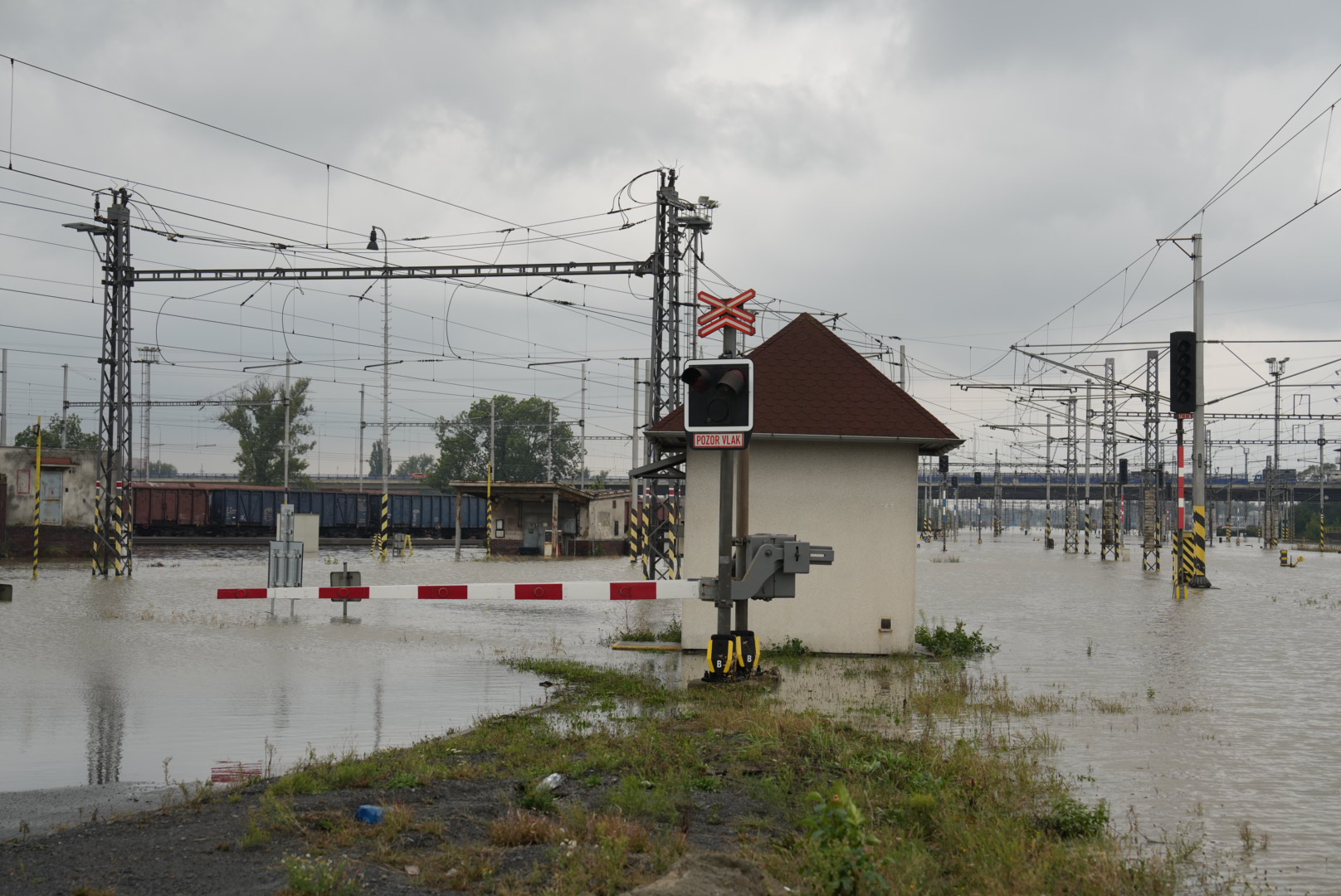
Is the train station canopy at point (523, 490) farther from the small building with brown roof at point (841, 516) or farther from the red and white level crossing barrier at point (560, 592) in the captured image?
the red and white level crossing barrier at point (560, 592)

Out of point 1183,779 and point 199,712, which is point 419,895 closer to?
point 1183,779

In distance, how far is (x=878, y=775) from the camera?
750cm

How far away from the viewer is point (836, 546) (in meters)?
15.8

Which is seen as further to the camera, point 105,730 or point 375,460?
point 375,460

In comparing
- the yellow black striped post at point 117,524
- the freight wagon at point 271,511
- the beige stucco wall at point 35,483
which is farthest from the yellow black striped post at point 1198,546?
the freight wagon at point 271,511

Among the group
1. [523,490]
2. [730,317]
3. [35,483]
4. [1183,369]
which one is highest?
[1183,369]

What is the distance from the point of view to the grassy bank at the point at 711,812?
531 centimetres

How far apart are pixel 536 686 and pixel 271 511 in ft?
184

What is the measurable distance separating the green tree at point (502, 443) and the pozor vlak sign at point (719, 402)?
109546 mm

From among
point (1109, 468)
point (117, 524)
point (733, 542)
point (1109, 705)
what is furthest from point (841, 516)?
point (1109, 468)

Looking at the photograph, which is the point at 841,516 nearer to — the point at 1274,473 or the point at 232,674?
the point at 232,674

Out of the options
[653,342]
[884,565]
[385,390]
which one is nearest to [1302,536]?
[385,390]

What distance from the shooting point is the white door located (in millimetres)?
43656

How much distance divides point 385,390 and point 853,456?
39134mm
